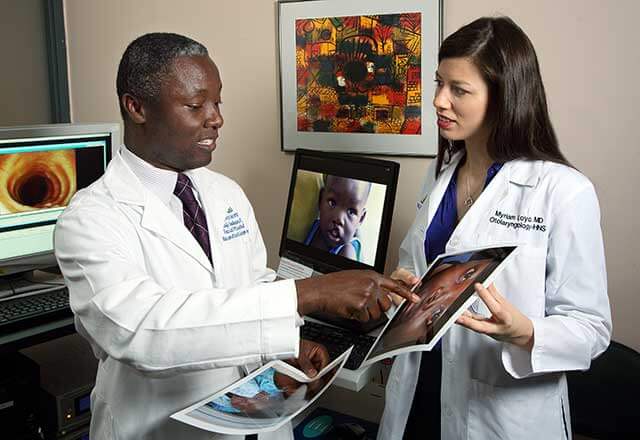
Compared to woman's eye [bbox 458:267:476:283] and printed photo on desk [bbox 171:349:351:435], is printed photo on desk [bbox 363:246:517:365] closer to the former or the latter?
woman's eye [bbox 458:267:476:283]

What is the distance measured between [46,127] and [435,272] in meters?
1.36

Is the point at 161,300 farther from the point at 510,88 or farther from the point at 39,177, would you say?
the point at 39,177

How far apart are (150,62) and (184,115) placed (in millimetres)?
113

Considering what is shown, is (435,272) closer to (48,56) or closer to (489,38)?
(489,38)

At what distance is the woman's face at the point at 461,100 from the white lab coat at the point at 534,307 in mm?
119

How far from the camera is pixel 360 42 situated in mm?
1992

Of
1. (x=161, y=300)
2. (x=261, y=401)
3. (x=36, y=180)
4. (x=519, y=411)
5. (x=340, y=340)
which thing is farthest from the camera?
(x=36, y=180)

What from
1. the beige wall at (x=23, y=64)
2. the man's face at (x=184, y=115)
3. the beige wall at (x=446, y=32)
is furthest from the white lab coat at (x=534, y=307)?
the beige wall at (x=23, y=64)

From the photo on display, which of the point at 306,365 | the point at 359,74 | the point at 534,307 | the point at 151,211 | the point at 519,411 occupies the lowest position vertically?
the point at 519,411

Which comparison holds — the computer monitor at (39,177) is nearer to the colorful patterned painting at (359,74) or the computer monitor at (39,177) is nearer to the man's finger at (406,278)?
the colorful patterned painting at (359,74)

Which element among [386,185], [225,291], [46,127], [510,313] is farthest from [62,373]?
[510,313]

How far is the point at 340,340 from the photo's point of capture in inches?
64.2

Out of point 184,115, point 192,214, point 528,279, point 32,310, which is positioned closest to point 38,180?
point 32,310

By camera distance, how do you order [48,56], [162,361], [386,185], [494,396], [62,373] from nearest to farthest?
[162,361], [494,396], [386,185], [62,373], [48,56]
